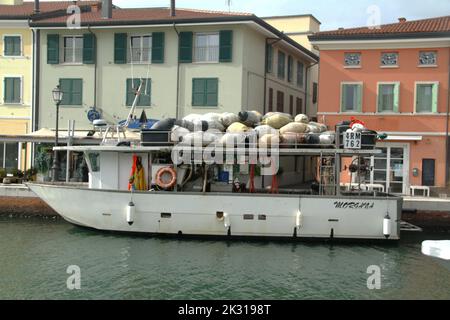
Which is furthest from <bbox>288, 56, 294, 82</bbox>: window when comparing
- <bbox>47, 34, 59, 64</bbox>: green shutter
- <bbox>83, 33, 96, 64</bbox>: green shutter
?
<bbox>47, 34, 59, 64</bbox>: green shutter

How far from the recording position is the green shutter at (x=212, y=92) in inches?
1075

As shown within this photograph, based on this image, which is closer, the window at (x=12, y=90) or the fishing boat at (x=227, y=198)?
the fishing boat at (x=227, y=198)

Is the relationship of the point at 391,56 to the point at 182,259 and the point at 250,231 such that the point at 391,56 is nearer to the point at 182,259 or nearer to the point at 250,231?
the point at 250,231

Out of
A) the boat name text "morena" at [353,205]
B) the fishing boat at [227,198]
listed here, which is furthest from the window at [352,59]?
the boat name text "morena" at [353,205]

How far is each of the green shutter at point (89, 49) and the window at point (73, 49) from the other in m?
0.46

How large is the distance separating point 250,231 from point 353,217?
307cm

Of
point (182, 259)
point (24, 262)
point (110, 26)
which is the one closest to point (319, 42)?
point (110, 26)

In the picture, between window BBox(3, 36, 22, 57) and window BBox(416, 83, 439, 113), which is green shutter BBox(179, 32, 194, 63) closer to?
window BBox(3, 36, 22, 57)

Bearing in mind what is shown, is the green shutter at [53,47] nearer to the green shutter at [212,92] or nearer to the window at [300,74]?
the green shutter at [212,92]

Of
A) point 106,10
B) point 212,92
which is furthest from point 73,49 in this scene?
point 212,92

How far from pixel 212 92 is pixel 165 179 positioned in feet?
33.1

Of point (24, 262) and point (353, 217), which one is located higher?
point (353, 217)
